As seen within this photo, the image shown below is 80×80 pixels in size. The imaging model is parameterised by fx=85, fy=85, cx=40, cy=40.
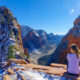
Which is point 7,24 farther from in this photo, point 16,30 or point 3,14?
point 3,14

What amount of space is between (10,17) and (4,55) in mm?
14965

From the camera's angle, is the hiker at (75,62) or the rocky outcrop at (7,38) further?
the rocky outcrop at (7,38)

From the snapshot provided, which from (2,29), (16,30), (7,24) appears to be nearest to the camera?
(2,29)

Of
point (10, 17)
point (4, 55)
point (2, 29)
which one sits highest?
point (10, 17)

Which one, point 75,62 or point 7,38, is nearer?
point 75,62

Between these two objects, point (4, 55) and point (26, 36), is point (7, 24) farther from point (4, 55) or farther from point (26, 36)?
point (26, 36)

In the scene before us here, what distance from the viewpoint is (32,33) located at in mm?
69562

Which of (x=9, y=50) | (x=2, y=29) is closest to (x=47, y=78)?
(x=9, y=50)

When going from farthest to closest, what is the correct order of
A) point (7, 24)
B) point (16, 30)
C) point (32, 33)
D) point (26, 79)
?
point (32, 33) → point (16, 30) → point (7, 24) → point (26, 79)

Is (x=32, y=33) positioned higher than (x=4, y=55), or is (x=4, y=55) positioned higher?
(x=32, y=33)

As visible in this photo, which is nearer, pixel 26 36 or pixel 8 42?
pixel 8 42

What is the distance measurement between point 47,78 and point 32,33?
66.8 metres

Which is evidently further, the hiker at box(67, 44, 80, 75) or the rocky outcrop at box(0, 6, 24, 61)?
the rocky outcrop at box(0, 6, 24, 61)

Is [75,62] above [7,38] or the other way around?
the other way around
